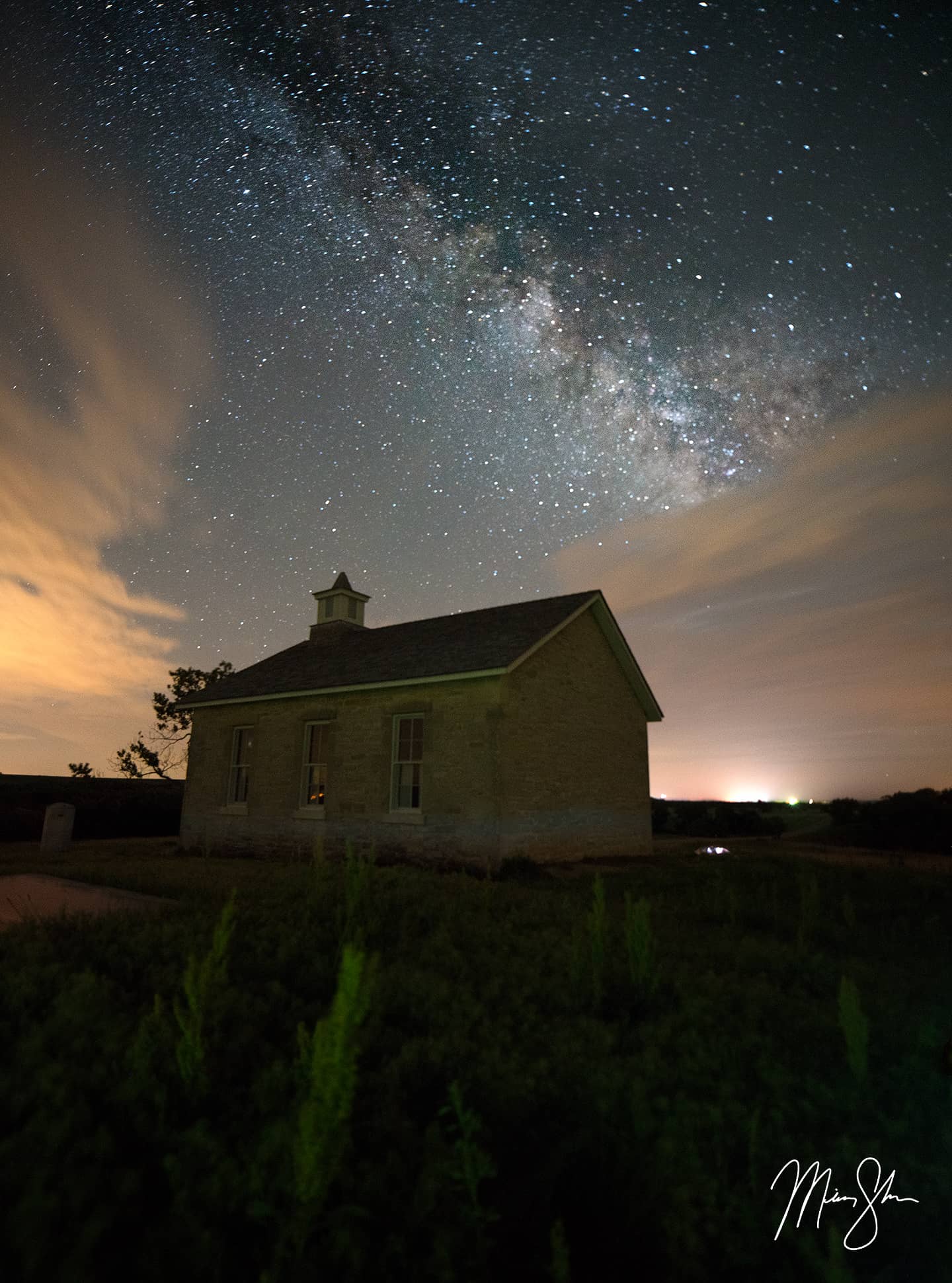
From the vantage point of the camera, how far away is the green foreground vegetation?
277 centimetres

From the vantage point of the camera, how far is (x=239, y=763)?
781 inches

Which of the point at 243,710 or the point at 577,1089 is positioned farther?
the point at 243,710

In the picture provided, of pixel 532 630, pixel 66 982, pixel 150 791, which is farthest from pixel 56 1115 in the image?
pixel 150 791

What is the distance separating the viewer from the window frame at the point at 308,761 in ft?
58.2

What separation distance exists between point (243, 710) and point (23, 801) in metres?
9.03

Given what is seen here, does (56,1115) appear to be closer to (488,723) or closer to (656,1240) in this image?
(656,1240)

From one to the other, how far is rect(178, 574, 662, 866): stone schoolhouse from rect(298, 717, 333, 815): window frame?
39 mm

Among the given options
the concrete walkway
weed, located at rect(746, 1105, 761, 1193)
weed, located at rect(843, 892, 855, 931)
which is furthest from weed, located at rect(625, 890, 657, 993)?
the concrete walkway

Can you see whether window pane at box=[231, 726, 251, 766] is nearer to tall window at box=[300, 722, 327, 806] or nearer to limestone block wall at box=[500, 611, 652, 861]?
Answer: tall window at box=[300, 722, 327, 806]

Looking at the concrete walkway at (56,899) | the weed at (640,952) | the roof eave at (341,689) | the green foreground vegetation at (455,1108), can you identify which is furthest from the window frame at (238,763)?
the weed at (640,952)

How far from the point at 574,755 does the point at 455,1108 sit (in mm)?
13662

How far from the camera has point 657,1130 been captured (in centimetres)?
353

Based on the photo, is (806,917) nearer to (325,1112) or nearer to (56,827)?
(325,1112)

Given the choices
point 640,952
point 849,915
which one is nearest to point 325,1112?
point 640,952
